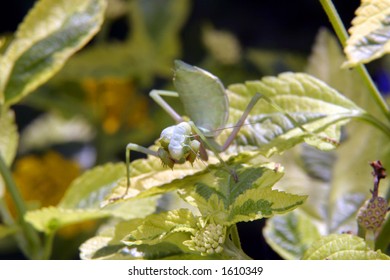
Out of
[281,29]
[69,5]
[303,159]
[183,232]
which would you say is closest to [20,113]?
[281,29]

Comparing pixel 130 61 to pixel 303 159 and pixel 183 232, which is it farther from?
pixel 183 232

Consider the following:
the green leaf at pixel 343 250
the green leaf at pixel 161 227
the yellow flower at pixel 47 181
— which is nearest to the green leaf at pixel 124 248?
the green leaf at pixel 161 227

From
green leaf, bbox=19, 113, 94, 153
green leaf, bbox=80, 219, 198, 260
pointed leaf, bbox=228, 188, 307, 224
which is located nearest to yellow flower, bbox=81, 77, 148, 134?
green leaf, bbox=19, 113, 94, 153

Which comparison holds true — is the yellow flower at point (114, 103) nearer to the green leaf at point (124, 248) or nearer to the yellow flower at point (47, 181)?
the yellow flower at point (47, 181)

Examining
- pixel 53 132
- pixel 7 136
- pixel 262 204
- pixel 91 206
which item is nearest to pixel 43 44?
pixel 7 136

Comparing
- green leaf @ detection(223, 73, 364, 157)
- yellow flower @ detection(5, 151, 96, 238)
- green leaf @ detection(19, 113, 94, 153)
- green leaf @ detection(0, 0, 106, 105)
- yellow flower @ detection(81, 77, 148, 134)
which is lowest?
green leaf @ detection(19, 113, 94, 153)

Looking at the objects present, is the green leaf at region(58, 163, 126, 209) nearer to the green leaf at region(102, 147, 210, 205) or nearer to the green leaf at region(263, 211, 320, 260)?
the green leaf at region(102, 147, 210, 205)
